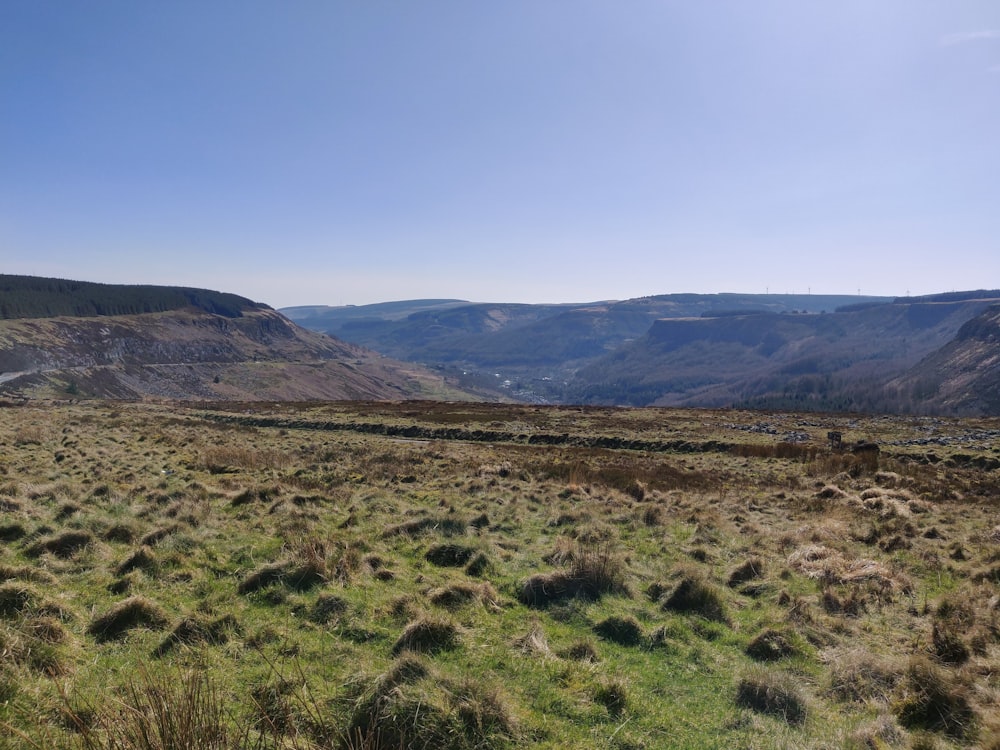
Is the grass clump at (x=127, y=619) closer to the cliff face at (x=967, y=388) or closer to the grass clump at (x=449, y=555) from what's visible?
the grass clump at (x=449, y=555)

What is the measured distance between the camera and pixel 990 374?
172m

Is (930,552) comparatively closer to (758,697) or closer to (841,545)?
(841,545)

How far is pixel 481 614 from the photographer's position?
8.10 metres

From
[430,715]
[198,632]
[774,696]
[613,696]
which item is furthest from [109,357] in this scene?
[774,696]

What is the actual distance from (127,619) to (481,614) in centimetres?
484

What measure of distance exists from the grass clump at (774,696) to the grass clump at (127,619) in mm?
7545

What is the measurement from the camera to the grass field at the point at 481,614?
5.23 m

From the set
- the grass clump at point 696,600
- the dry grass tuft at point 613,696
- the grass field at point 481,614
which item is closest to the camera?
the grass field at point 481,614

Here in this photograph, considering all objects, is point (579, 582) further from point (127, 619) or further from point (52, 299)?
point (52, 299)

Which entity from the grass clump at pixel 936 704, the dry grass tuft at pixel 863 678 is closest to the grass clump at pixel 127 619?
the dry grass tuft at pixel 863 678

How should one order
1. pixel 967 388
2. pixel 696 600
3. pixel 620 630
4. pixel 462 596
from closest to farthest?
pixel 620 630 → pixel 462 596 → pixel 696 600 → pixel 967 388

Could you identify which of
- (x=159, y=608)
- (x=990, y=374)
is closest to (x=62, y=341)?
(x=159, y=608)

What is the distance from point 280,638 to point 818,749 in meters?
6.37

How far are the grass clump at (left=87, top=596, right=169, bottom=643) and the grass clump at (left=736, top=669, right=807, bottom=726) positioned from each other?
7.55 meters
